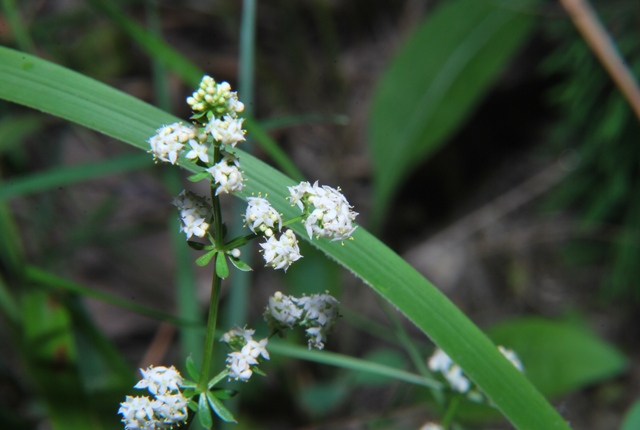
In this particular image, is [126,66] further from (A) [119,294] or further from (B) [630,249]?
(B) [630,249]

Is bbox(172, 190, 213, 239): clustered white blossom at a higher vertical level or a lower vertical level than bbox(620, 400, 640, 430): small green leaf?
higher

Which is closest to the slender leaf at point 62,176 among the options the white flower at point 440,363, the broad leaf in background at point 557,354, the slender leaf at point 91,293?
the slender leaf at point 91,293

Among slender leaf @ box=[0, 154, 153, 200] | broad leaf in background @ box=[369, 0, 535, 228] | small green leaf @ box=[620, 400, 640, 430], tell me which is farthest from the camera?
broad leaf in background @ box=[369, 0, 535, 228]

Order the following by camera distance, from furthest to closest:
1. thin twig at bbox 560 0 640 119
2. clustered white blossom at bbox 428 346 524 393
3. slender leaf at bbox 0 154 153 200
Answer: thin twig at bbox 560 0 640 119
slender leaf at bbox 0 154 153 200
clustered white blossom at bbox 428 346 524 393

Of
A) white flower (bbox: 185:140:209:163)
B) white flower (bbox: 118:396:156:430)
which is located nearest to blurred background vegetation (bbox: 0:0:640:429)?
white flower (bbox: 118:396:156:430)

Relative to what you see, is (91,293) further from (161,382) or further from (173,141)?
(173,141)

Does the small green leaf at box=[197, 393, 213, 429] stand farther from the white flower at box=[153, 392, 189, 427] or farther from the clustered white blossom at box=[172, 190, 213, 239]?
the clustered white blossom at box=[172, 190, 213, 239]

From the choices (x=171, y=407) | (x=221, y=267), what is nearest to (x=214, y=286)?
(x=221, y=267)
